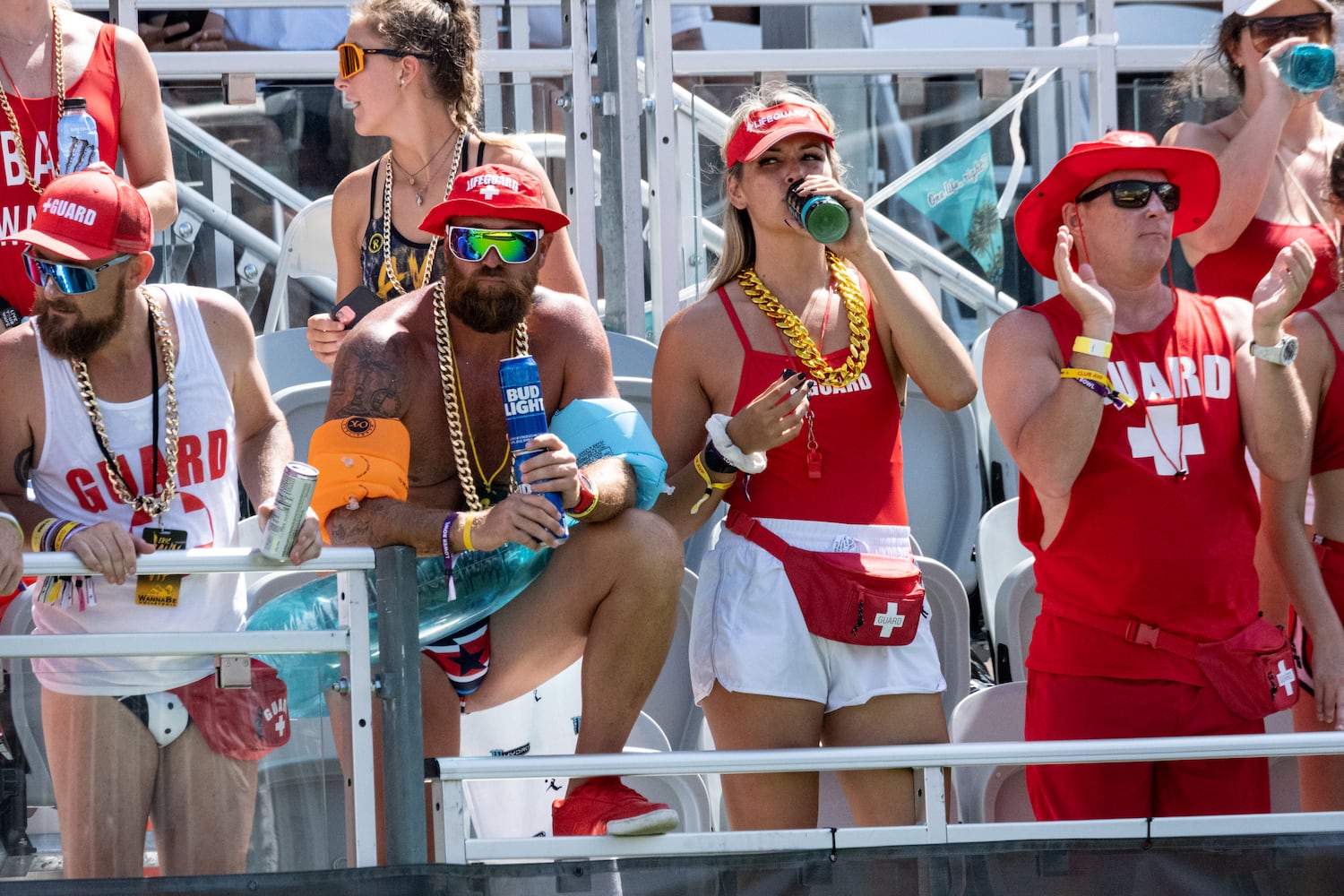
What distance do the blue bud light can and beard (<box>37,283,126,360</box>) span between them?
33.3 inches

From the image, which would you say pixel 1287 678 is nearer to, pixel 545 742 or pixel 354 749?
pixel 545 742

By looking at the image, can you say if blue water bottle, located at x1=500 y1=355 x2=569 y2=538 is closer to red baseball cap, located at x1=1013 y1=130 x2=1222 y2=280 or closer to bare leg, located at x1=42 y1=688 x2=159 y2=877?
bare leg, located at x1=42 y1=688 x2=159 y2=877

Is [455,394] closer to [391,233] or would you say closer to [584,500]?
[584,500]

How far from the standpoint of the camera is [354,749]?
8.91 ft

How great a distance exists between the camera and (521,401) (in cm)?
282

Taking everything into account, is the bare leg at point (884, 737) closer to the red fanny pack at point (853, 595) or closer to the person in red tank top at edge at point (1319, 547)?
the red fanny pack at point (853, 595)

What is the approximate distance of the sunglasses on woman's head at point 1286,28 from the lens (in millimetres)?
4051

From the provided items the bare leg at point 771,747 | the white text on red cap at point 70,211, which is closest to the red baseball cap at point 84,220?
the white text on red cap at point 70,211

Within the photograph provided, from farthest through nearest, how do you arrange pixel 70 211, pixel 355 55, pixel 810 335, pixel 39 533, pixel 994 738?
pixel 355 55 → pixel 994 738 → pixel 810 335 → pixel 70 211 → pixel 39 533

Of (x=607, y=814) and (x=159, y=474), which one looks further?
(x=159, y=474)

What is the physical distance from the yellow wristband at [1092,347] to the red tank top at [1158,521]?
0.27 ft

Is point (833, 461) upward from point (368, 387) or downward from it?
downward

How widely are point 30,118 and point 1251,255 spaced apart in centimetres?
291

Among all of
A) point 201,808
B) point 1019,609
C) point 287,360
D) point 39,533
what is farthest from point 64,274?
point 1019,609
